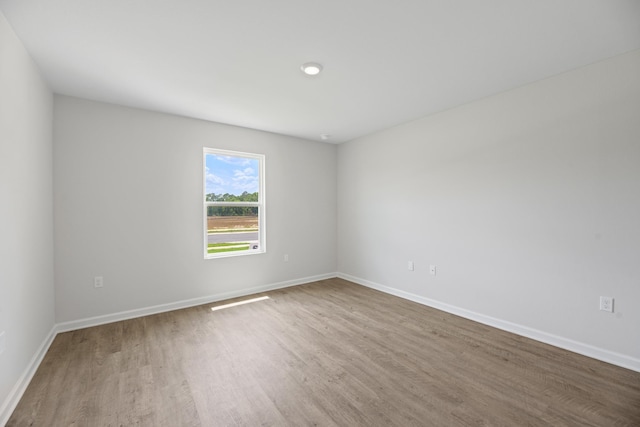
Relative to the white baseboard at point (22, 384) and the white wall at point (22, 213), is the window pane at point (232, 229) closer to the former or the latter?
the white wall at point (22, 213)

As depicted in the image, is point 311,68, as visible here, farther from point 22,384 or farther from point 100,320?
point 100,320

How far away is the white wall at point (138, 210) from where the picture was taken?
116 inches

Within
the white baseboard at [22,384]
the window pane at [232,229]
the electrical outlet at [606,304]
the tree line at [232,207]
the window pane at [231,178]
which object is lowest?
the white baseboard at [22,384]

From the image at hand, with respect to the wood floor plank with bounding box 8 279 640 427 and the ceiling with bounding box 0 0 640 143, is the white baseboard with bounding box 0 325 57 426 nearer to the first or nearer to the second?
the wood floor plank with bounding box 8 279 640 427

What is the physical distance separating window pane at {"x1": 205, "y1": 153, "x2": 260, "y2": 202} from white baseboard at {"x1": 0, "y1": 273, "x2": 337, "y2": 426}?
138 centimetres

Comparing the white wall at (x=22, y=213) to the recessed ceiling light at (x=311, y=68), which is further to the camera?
the recessed ceiling light at (x=311, y=68)

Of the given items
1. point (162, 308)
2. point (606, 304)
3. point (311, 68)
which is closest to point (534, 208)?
point (606, 304)

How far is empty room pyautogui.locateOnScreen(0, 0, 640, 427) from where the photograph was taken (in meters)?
1.79

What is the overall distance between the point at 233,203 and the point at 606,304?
4.19 m

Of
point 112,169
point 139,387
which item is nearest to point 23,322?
point 139,387

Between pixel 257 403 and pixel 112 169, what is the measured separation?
2.95 m

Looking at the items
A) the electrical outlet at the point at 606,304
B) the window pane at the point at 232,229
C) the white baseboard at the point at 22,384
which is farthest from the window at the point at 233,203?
the electrical outlet at the point at 606,304

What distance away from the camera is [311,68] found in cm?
238

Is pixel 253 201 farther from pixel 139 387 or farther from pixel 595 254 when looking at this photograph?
pixel 595 254
